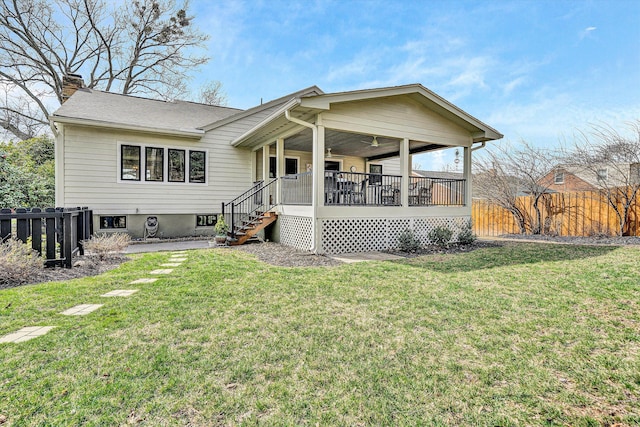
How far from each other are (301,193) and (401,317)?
5.66m

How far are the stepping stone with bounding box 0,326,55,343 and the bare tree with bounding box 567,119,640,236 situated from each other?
1363 cm

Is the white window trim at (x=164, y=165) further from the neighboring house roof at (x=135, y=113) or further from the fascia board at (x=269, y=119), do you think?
the fascia board at (x=269, y=119)

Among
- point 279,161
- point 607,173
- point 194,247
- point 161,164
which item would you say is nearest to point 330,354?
point 194,247

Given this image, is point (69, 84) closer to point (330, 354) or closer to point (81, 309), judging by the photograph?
point (81, 309)

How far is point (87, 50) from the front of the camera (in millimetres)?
19375

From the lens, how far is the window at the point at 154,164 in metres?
10.7

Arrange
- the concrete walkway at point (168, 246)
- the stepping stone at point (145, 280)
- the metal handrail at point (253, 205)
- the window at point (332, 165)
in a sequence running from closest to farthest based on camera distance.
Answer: the stepping stone at point (145, 280), the concrete walkway at point (168, 246), the metal handrail at point (253, 205), the window at point (332, 165)

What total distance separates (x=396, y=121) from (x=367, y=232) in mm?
3134

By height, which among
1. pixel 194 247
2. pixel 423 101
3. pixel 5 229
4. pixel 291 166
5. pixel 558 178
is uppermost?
pixel 423 101

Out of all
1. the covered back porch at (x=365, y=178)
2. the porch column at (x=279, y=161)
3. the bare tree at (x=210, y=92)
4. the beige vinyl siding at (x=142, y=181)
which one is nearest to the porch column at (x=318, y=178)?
the covered back porch at (x=365, y=178)

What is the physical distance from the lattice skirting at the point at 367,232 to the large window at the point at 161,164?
599 cm

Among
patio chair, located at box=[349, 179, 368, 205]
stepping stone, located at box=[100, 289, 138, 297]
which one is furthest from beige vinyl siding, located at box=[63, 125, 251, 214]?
stepping stone, located at box=[100, 289, 138, 297]

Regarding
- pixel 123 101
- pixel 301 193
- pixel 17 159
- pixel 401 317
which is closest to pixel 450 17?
pixel 301 193

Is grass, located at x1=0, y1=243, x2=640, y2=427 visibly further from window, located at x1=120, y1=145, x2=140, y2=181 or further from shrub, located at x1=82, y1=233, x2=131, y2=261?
window, located at x1=120, y1=145, x2=140, y2=181
